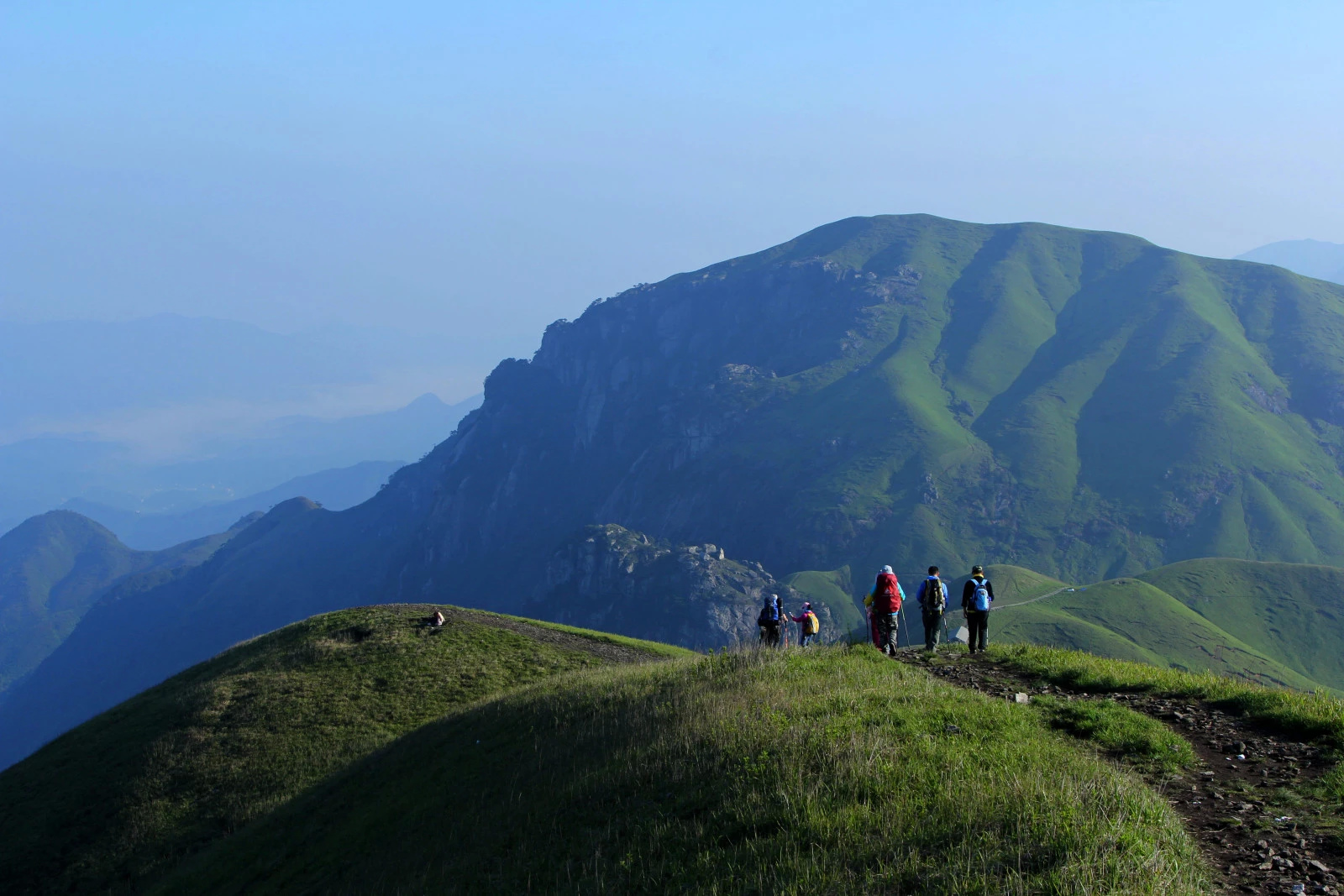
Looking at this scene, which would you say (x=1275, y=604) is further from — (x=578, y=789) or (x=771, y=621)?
(x=578, y=789)

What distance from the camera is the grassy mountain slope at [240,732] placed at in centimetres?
3133

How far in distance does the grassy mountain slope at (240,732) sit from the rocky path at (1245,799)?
28679 millimetres

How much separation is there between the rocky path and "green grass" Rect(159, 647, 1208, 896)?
2.04 feet

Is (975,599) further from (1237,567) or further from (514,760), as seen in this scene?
(1237,567)

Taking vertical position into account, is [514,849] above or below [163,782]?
above

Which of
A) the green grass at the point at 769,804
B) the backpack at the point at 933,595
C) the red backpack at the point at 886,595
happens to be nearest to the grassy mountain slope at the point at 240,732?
the green grass at the point at 769,804

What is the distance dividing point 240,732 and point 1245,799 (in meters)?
38.1

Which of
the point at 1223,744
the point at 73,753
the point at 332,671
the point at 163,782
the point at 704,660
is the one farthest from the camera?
the point at 332,671

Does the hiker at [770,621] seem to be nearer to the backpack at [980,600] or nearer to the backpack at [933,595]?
the backpack at [933,595]

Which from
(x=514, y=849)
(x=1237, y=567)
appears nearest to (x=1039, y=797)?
(x=514, y=849)

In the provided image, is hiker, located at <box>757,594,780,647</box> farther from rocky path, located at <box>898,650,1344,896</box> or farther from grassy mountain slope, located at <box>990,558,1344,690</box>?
grassy mountain slope, located at <box>990,558,1344,690</box>

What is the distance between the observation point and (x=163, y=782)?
34.5m

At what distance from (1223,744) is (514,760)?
15.4 metres

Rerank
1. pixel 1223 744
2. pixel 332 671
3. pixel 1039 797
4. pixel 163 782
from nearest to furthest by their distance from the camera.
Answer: pixel 1039 797 < pixel 1223 744 < pixel 163 782 < pixel 332 671
